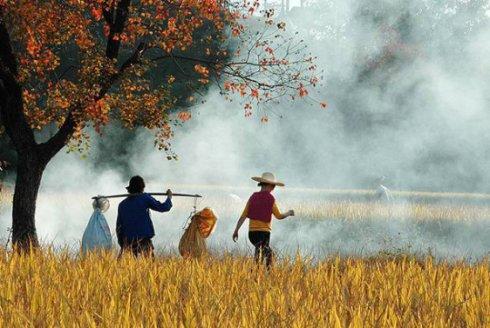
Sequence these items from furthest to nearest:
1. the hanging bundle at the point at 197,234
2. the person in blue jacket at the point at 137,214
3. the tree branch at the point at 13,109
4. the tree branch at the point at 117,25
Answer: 1. the tree branch at the point at 13,109
2. the tree branch at the point at 117,25
3. the hanging bundle at the point at 197,234
4. the person in blue jacket at the point at 137,214

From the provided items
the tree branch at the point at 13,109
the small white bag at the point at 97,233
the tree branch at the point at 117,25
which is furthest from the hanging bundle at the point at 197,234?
the tree branch at the point at 13,109

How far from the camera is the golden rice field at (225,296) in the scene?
6.05 meters

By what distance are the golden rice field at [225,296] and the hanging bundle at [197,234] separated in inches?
95.8

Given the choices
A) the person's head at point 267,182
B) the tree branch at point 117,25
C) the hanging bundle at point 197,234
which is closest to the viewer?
the hanging bundle at point 197,234

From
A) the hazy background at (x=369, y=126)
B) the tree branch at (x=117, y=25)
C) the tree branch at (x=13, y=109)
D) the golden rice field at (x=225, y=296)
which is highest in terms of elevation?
the hazy background at (x=369, y=126)

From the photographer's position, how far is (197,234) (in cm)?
1223

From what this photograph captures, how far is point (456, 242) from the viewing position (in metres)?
20.3

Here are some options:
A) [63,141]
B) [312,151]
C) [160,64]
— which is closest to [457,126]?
[312,151]

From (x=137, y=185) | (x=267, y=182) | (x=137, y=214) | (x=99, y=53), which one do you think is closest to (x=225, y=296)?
(x=137, y=214)

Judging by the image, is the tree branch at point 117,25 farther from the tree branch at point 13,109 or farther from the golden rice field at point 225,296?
the golden rice field at point 225,296

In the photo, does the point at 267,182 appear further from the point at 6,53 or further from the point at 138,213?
the point at 6,53

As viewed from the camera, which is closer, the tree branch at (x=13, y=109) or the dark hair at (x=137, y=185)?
the dark hair at (x=137, y=185)

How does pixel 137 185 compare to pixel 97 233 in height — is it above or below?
above

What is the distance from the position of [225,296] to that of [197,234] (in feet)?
16.7
